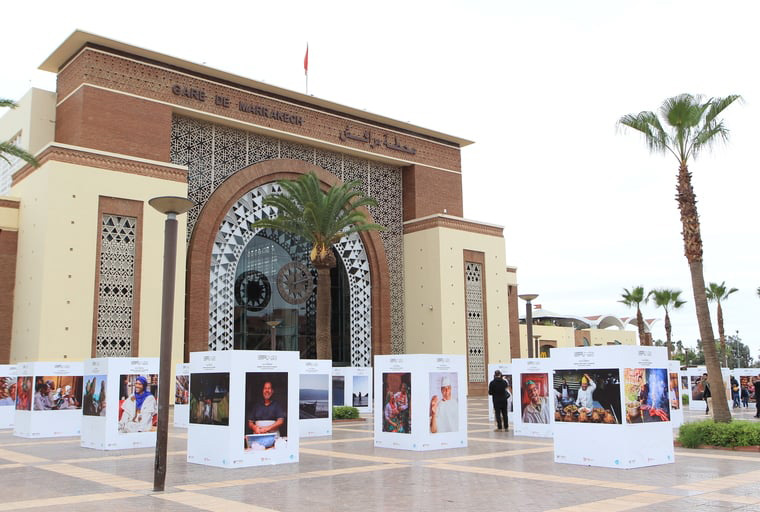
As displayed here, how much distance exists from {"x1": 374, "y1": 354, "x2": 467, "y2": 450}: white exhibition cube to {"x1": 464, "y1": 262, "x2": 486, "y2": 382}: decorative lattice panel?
2368 centimetres

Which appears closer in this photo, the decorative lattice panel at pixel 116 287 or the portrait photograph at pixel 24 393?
the portrait photograph at pixel 24 393

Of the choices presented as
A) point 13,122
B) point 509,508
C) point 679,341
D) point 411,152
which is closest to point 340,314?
point 411,152

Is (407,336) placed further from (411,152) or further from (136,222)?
(136,222)

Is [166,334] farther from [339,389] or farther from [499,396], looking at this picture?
[339,389]

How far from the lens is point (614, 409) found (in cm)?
1202

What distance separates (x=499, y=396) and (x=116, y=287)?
54.7 feet

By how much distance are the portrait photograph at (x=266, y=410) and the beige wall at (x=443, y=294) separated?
24.6m

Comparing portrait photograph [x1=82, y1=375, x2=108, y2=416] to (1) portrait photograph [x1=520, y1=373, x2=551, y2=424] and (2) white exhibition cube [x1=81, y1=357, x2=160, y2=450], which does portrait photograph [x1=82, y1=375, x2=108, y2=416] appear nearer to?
(2) white exhibition cube [x1=81, y1=357, x2=160, y2=450]

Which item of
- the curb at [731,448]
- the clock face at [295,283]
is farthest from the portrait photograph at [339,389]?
the curb at [731,448]

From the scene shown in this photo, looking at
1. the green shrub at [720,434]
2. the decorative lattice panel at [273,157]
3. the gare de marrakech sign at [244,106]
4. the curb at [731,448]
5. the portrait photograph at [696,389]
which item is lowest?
the curb at [731,448]

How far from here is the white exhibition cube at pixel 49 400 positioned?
59.3ft

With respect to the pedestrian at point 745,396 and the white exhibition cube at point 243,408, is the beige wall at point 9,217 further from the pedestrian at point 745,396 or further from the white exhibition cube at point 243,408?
the pedestrian at point 745,396

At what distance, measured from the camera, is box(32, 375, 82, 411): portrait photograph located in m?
18.1

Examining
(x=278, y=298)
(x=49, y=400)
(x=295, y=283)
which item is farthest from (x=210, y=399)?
(x=295, y=283)
